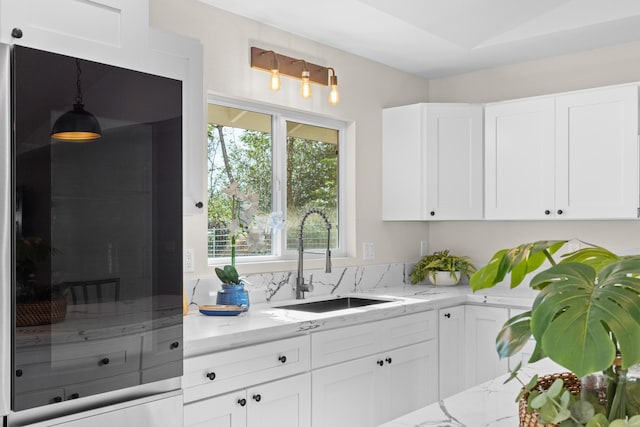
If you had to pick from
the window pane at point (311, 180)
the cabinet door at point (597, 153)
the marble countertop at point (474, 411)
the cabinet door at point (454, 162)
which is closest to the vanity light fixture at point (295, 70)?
the window pane at point (311, 180)

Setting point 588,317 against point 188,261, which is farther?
point 188,261

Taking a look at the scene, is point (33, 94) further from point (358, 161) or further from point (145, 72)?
point (358, 161)

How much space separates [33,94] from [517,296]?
2.86 metres

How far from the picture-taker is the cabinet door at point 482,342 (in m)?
3.56

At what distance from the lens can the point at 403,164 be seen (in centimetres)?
409

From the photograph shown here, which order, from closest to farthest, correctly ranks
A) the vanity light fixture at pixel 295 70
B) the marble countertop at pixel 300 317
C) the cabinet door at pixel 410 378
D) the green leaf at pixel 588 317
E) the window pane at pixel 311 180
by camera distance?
the green leaf at pixel 588 317
the marble countertop at pixel 300 317
the cabinet door at pixel 410 378
the vanity light fixture at pixel 295 70
the window pane at pixel 311 180

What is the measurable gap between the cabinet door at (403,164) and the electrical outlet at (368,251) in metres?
0.23

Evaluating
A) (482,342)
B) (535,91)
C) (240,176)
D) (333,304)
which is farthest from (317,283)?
(535,91)

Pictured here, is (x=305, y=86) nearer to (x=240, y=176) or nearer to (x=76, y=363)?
(x=240, y=176)

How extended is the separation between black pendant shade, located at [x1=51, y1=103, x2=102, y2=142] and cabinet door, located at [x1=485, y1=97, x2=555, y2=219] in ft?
9.21

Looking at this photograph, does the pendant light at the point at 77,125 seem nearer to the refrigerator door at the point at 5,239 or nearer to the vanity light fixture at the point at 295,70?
the refrigerator door at the point at 5,239

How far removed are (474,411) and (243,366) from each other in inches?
47.9

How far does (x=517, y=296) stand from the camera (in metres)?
3.59

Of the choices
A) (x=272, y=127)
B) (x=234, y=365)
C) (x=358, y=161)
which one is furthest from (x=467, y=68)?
(x=234, y=365)
